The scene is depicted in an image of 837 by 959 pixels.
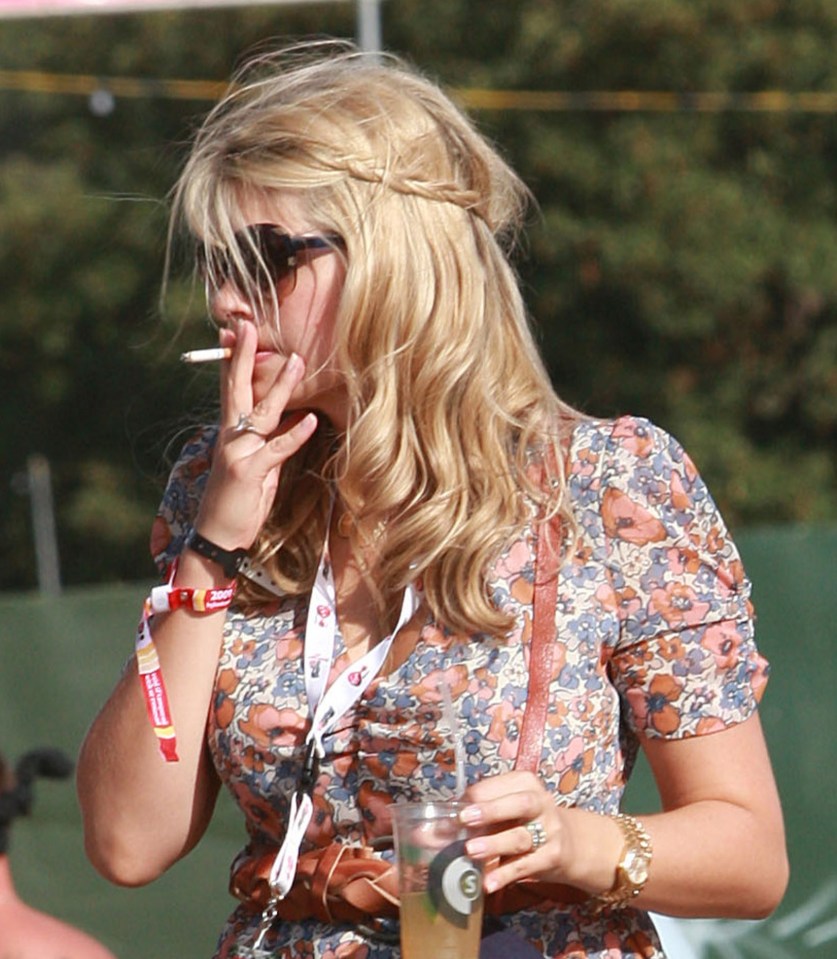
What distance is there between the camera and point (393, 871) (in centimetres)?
200

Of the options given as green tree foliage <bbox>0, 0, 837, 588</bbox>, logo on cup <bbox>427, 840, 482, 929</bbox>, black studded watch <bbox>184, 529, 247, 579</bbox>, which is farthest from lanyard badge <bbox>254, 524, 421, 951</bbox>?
green tree foliage <bbox>0, 0, 837, 588</bbox>

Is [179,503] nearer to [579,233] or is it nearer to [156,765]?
[156,765]

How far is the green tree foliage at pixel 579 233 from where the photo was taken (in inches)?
603

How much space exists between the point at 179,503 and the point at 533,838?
0.80m

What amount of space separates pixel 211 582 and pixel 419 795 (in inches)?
14.3

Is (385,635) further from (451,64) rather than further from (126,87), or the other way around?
(451,64)

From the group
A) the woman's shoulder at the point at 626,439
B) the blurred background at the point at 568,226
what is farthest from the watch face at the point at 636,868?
the blurred background at the point at 568,226

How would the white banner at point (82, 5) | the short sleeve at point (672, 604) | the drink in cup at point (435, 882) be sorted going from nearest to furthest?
the drink in cup at point (435, 882), the short sleeve at point (672, 604), the white banner at point (82, 5)

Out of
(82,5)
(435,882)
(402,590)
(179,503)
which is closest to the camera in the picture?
(435,882)

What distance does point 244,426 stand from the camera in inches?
85.7

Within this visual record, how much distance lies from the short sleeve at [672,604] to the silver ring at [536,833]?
28 centimetres

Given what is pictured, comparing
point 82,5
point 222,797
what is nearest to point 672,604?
point 222,797

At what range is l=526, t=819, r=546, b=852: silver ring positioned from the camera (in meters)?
1.85

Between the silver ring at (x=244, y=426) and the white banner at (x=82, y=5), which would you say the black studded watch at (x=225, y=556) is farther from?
the white banner at (x=82, y=5)
